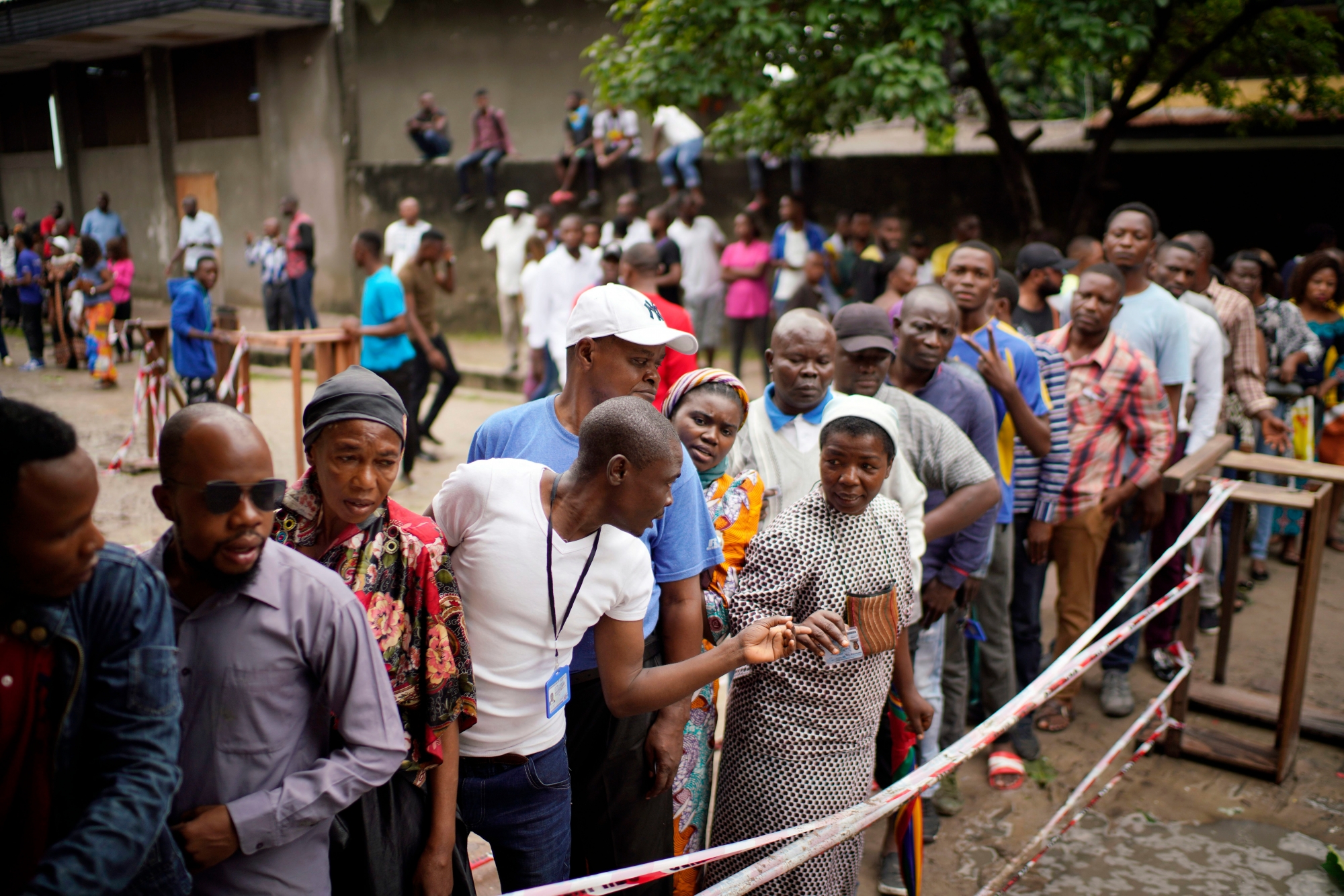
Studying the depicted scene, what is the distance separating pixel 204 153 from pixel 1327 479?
1802 cm

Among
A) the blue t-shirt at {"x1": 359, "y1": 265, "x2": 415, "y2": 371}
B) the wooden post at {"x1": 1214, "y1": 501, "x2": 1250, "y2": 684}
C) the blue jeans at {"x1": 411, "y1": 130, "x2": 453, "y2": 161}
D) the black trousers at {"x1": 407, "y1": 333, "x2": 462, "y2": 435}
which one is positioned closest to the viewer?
the wooden post at {"x1": 1214, "y1": 501, "x2": 1250, "y2": 684}

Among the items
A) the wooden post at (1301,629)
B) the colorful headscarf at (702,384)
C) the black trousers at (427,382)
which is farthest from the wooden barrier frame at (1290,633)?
the black trousers at (427,382)

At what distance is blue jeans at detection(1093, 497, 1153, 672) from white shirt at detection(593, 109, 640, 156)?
9.97 metres

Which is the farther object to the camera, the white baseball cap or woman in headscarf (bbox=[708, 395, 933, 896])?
woman in headscarf (bbox=[708, 395, 933, 896])

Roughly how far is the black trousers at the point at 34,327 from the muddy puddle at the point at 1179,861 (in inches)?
564

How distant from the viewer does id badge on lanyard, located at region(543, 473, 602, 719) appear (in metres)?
2.03

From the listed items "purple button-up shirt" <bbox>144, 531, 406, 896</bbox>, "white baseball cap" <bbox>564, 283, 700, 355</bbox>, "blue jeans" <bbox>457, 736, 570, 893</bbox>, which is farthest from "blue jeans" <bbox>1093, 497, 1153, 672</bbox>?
"purple button-up shirt" <bbox>144, 531, 406, 896</bbox>

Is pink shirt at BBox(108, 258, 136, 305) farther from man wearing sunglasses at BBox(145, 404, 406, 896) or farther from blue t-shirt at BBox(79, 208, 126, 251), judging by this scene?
man wearing sunglasses at BBox(145, 404, 406, 896)

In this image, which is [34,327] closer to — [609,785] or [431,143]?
[431,143]

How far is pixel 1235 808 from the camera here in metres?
3.83

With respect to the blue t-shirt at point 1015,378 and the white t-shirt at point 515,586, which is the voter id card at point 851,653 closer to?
the white t-shirt at point 515,586

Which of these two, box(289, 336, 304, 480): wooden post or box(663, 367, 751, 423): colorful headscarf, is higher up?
box(663, 367, 751, 423): colorful headscarf

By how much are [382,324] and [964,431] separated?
15.7ft

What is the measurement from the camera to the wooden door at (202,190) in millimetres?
17484
